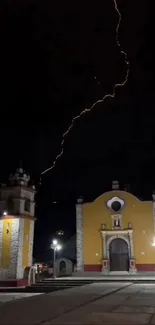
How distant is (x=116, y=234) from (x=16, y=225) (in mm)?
10071

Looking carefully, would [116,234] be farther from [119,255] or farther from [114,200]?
[114,200]

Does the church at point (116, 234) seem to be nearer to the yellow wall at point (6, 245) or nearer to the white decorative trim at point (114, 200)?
the white decorative trim at point (114, 200)

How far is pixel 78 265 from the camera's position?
1209 inches

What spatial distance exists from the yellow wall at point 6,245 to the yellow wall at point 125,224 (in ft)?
29.2

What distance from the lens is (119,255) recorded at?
99.9 feet

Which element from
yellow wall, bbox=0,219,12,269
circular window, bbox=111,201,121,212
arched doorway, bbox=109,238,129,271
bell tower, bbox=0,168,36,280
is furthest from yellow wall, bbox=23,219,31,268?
circular window, bbox=111,201,121,212

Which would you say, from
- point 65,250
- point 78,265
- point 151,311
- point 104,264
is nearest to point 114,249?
point 104,264

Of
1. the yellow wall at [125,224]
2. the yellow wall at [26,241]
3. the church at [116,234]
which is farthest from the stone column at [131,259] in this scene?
the yellow wall at [26,241]

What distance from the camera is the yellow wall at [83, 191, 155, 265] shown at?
29.6 meters

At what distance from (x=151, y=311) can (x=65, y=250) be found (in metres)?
27.5

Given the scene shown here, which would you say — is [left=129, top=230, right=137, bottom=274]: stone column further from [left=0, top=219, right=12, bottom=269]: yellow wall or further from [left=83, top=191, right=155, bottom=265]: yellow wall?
[left=0, top=219, right=12, bottom=269]: yellow wall

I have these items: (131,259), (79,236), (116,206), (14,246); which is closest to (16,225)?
(14,246)

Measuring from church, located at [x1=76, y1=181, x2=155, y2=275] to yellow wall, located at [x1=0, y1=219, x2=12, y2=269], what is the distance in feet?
27.9

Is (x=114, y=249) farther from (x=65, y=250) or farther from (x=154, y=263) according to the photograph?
(x=65, y=250)
